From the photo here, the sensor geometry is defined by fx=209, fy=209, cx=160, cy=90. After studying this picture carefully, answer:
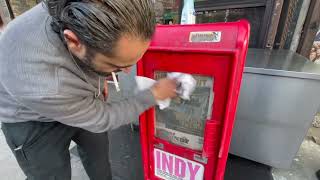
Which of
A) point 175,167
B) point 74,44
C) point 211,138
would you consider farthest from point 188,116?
point 74,44

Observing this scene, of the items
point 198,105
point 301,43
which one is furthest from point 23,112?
point 301,43

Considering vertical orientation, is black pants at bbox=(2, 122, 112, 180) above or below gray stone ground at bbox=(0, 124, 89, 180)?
above

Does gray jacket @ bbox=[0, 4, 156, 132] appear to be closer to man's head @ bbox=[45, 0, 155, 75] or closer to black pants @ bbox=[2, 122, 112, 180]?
man's head @ bbox=[45, 0, 155, 75]

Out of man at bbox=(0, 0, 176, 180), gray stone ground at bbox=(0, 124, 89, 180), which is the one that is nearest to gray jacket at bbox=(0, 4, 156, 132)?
man at bbox=(0, 0, 176, 180)

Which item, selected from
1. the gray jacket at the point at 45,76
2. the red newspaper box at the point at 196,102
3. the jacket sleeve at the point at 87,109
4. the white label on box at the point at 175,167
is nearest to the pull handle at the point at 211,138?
the red newspaper box at the point at 196,102

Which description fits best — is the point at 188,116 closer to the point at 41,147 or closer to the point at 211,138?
the point at 211,138

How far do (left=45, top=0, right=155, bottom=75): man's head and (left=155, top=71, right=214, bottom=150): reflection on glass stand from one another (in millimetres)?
287

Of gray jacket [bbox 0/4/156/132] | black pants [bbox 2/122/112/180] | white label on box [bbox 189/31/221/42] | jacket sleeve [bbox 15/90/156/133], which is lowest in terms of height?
black pants [bbox 2/122/112/180]

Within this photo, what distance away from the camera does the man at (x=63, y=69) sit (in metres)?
0.44

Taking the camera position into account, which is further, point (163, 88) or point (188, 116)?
point (188, 116)

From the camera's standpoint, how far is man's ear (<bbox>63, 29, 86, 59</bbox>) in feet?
1.54

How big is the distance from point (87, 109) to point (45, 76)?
0.15 meters

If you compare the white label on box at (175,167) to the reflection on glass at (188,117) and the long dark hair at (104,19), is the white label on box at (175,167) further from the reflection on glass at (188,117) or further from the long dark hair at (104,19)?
the long dark hair at (104,19)

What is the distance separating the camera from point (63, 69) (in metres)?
0.55
